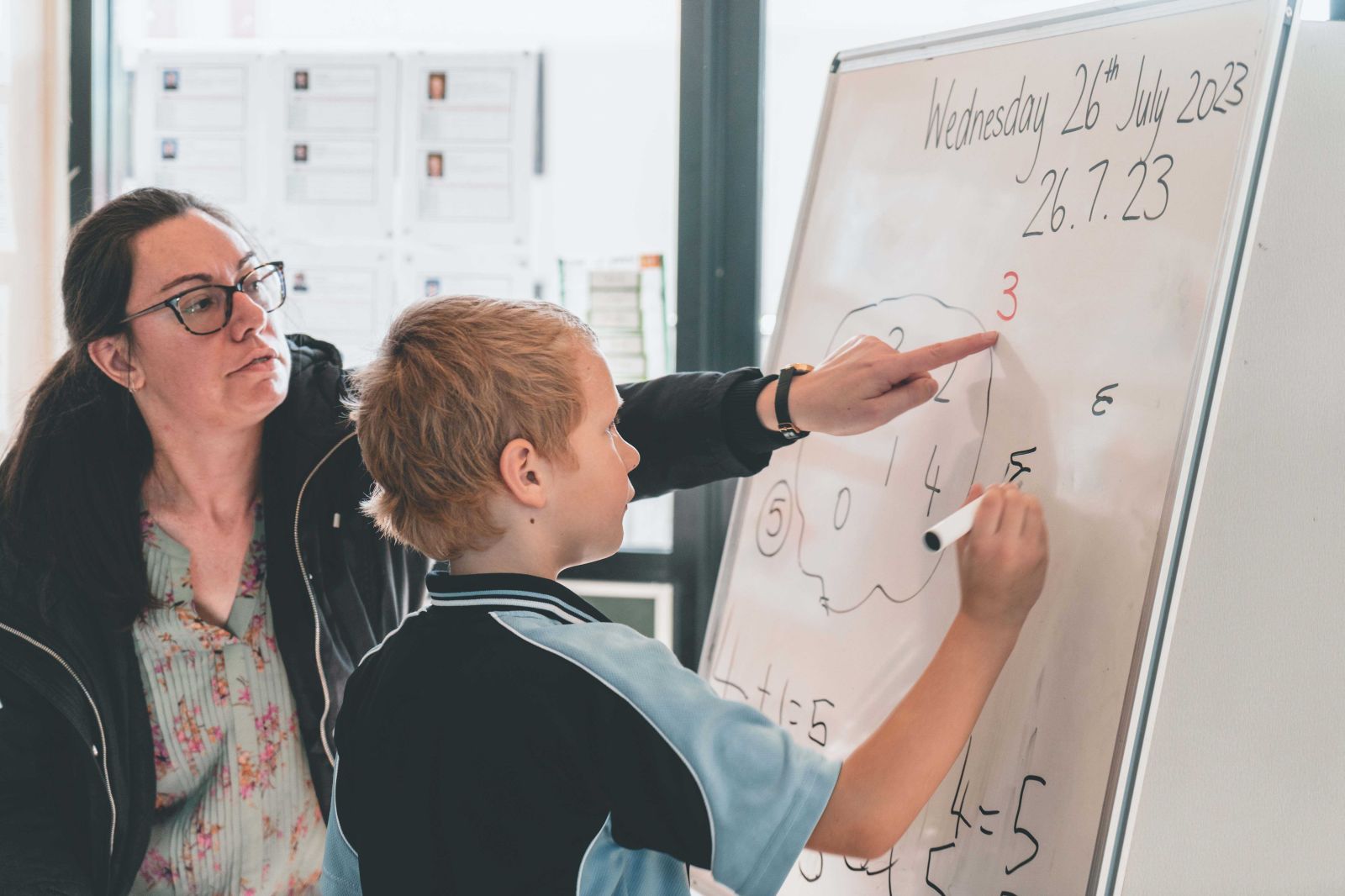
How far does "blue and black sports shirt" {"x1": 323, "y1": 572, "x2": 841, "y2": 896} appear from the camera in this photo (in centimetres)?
78

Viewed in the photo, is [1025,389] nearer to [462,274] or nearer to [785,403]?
[785,403]

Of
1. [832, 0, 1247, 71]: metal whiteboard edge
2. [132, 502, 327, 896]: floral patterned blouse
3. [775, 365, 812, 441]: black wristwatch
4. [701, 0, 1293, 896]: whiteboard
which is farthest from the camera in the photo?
[132, 502, 327, 896]: floral patterned blouse

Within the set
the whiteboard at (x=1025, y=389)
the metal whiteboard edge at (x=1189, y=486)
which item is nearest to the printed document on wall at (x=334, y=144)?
the whiteboard at (x=1025, y=389)

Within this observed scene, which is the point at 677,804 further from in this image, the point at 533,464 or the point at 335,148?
the point at 335,148

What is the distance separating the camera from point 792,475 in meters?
1.34

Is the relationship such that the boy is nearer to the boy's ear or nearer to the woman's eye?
the boy's ear

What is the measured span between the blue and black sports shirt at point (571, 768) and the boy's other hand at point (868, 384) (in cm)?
41

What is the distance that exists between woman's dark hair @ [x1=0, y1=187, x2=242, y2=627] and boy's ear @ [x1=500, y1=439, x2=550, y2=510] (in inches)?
27.5

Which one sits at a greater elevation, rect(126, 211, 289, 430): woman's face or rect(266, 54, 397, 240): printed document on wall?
rect(266, 54, 397, 240): printed document on wall

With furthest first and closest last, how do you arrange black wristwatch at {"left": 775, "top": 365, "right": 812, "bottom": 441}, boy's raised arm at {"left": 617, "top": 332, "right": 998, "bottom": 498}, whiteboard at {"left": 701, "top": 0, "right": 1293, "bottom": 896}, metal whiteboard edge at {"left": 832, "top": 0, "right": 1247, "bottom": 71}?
black wristwatch at {"left": 775, "top": 365, "right": 812, "bottom": 441} < boy's raised arm at {"left": 617, "top": 332, "right": 998, "bottom": 498} < metal whiteboard edge at {"left": 832, "top": 0, "right": 1247, "bottom": 71} < whiteboard at {"left": 701, "top": 0, "right": 1293, "bottom": 896}

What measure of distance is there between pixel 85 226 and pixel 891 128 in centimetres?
99

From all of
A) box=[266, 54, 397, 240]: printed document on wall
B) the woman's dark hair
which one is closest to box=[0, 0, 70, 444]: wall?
box=[266, 54, 397, 240]: printed document on wall

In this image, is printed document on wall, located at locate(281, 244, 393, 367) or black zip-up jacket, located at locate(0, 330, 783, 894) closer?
black zip-up jacket, located at locate(0, 330, 783, 894)

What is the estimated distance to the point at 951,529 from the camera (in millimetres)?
913
